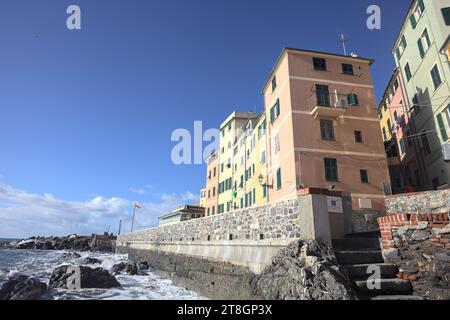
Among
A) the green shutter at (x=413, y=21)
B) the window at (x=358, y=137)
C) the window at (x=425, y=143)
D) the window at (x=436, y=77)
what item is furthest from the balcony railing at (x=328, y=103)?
the green shutter at (x=413, y=21)

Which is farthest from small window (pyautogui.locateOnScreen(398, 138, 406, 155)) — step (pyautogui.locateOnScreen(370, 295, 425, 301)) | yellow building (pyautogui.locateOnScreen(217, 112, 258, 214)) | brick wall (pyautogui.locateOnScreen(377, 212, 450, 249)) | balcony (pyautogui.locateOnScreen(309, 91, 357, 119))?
step (pyautogui.locateOnScreen(370, 295, 425, 301))

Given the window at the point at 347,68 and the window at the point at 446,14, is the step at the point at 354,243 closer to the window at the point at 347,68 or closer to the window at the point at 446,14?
the window at the point at 347,68

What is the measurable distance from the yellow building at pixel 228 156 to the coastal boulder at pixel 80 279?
1955 centimetres

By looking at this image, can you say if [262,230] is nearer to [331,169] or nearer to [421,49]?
[331,169]

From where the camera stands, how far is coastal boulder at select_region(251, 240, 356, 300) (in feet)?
17.9

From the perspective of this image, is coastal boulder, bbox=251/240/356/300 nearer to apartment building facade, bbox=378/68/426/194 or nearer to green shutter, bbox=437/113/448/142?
green shutter, bbox=437/113/448/142

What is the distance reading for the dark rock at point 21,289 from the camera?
393 inches

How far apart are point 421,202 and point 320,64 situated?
11778 mm

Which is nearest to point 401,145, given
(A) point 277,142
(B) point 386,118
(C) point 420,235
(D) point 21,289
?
(B) point 386,118

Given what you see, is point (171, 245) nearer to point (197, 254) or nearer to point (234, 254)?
point (197, 254)

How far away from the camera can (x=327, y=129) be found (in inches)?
739

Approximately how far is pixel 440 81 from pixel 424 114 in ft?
9.77
